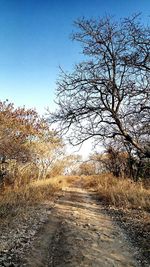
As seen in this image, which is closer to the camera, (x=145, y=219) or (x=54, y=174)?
(x=145, y=219)

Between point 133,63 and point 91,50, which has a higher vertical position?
point 91,50

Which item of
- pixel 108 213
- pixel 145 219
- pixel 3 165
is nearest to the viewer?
pixel 145 219

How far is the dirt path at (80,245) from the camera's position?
5633 millimetres

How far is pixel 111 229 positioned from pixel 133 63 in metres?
5.00

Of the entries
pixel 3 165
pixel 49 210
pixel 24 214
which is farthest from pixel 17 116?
pixel 24 214

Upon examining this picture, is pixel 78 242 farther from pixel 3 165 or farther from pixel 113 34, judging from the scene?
pixel 3 165

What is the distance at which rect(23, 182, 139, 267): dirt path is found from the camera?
5.63m

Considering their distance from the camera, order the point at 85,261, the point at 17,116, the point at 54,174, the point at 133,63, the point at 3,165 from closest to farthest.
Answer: the point at 85,261
the point at 133,63
the point at 3,165
the point at 17,116
the point at 54,174

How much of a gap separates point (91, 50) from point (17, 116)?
14.9 metres

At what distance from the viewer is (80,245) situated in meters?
6.73

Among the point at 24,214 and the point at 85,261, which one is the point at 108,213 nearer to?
the point at 24,214

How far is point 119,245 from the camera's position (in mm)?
6836

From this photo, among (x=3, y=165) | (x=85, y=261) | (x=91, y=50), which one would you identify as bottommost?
(x=85, y=261)

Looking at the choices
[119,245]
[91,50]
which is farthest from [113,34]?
[119,245]
